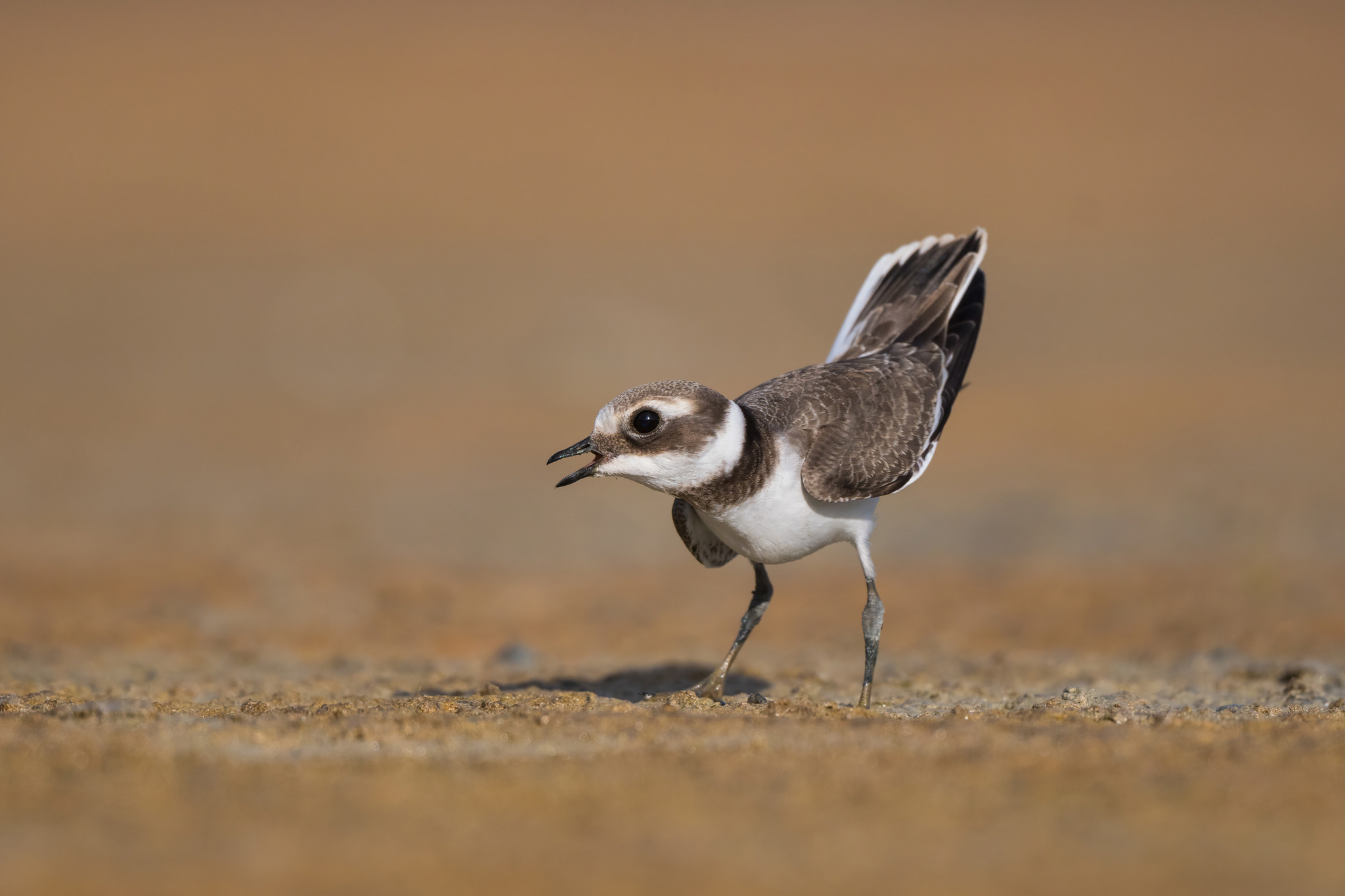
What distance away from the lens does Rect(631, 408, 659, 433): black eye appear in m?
6.23

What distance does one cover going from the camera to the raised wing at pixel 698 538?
702 centimetres

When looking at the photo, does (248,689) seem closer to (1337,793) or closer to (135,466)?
(1337,793)

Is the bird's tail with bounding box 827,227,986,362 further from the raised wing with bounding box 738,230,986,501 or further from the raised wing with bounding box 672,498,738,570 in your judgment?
the raised wing with bounding box 672,498,738,570

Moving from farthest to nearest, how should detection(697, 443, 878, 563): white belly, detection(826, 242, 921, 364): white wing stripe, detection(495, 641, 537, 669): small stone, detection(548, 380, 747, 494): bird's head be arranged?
detection(495, 641, 537, 669): small stone → detection(826, 242, 921, 364): white wing stripe → detection(697, 443, 878, 563): white belly → detection(548, 380, 747, 494): bird's head

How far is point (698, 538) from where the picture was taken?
714 cm

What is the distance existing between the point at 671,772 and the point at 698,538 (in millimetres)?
2346

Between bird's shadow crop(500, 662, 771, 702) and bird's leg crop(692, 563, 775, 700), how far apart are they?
1.19 feet

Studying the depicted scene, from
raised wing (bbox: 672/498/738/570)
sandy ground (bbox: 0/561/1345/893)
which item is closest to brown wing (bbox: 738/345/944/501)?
raised wing (bbox: 672/498/738/570)

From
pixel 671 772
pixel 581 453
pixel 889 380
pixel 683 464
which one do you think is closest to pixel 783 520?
pixel 683 464

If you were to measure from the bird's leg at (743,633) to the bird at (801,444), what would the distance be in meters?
0.01

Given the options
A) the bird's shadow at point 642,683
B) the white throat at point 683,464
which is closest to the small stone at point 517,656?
the bird's shadow at point 642,683

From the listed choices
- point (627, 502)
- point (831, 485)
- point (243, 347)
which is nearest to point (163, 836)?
point (831, 485)

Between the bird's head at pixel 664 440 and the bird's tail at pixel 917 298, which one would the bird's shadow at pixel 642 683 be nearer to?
the bird's head at pixel 664 440

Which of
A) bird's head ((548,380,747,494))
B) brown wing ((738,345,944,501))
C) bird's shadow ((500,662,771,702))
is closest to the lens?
bird's head ((548,380,747,494))
